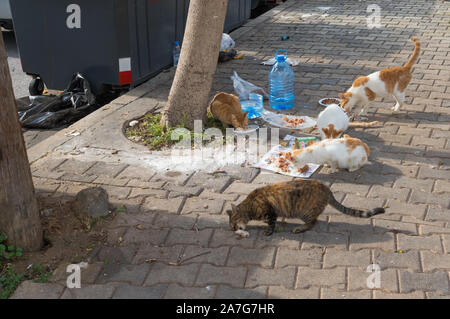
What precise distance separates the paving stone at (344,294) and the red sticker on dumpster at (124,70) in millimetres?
5028

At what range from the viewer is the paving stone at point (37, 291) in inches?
132

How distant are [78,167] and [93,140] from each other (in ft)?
2.30

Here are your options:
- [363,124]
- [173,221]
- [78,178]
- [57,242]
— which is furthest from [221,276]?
[363,124]

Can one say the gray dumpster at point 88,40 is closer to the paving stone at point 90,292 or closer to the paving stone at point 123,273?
the paving stone at point 123,273

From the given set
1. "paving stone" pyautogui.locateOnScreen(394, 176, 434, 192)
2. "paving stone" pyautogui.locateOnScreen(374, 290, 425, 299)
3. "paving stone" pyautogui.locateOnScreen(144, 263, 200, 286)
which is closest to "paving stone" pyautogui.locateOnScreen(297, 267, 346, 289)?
"paving stone" pyautogui.locateOnScreen(374, 290, 425, 299)

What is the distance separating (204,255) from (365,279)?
1226 mm

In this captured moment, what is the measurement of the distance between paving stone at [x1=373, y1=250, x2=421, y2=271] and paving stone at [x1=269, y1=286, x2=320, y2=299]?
61cm

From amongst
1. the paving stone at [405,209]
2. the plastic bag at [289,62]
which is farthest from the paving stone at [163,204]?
the plastic bag at [289,62]

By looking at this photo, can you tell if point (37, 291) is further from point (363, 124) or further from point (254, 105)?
point (363, 124)

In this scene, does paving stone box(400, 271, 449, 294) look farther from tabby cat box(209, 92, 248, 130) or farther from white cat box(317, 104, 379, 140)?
tabby cat box(209, 92, 248, 130)

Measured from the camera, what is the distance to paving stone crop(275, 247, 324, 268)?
3646 millimetres

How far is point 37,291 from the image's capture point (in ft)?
11.2
